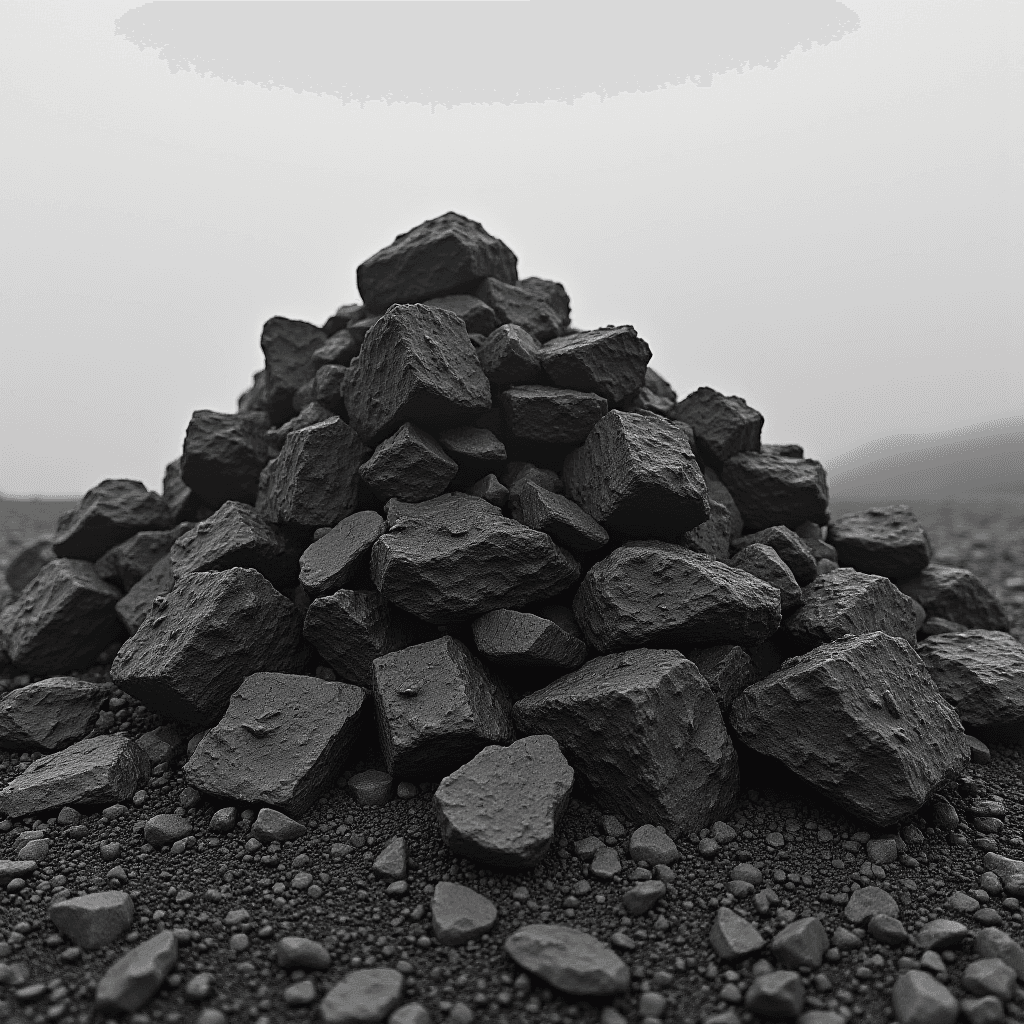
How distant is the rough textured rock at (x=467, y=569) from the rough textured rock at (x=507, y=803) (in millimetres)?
911

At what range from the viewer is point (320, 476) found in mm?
5109

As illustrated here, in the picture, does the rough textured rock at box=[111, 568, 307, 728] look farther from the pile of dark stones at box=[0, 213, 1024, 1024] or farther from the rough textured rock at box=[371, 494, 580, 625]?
the rough textured rock at box=[371, 494, 580, 625]

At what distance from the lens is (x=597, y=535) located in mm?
4637

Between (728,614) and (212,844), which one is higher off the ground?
(728,614)

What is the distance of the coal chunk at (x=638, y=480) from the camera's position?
176 inches

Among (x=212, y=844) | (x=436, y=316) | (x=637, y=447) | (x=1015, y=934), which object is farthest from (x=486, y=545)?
(x=1015, y=934)

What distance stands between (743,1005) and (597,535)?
2.57m

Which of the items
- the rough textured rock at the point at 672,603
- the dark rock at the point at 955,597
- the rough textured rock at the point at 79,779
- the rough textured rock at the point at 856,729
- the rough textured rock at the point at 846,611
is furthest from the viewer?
the dark rock at the point at 955,597

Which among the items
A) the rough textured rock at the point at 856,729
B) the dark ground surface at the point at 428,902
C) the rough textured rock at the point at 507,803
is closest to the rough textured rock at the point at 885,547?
the rough textured rock at the point at 856,729

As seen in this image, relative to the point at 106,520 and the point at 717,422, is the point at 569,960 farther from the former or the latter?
the point at 106,520

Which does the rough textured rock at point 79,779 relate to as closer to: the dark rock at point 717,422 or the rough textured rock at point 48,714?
the rough textured rock at point 48,714

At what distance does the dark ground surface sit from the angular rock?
7cm

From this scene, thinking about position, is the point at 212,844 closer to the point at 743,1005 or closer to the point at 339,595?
the point at 339,595

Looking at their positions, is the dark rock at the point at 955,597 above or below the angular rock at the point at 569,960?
above
